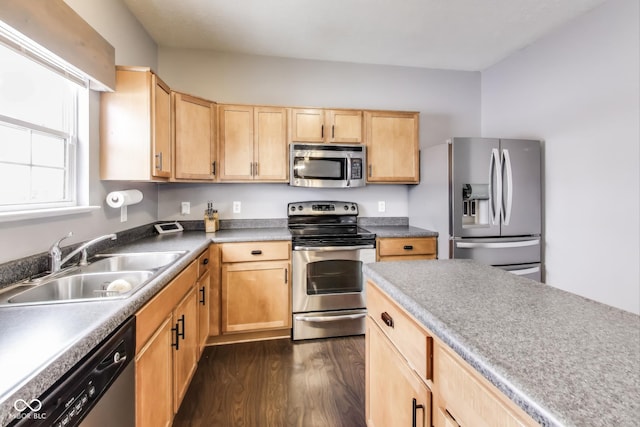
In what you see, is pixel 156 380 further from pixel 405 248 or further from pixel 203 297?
pixel 405 248

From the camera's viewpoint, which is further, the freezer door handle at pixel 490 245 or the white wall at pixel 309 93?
the white wall at pixel 309 93

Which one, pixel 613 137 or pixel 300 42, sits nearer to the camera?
pixel 613 137

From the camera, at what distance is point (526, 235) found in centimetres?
265

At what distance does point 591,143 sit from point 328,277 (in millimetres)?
2326

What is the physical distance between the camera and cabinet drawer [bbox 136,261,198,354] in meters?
1.15

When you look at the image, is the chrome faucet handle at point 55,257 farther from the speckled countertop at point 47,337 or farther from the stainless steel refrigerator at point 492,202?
the stainless steel refrigerator at point 492,202

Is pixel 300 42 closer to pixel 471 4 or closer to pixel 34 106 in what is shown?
pixel 471 4

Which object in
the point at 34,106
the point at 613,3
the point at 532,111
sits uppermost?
the point at 613,3

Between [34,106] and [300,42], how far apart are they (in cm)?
206

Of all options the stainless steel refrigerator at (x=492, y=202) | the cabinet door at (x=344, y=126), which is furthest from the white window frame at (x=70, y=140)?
the stainless steel refrigerator at (x=492, y=202)

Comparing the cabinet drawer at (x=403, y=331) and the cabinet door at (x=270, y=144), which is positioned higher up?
the cabinet door at (x=270, y=144)

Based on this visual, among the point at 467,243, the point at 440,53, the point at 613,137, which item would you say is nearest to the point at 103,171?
the point at 467,243

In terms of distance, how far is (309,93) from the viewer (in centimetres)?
310

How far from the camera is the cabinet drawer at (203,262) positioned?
83.7 inches
